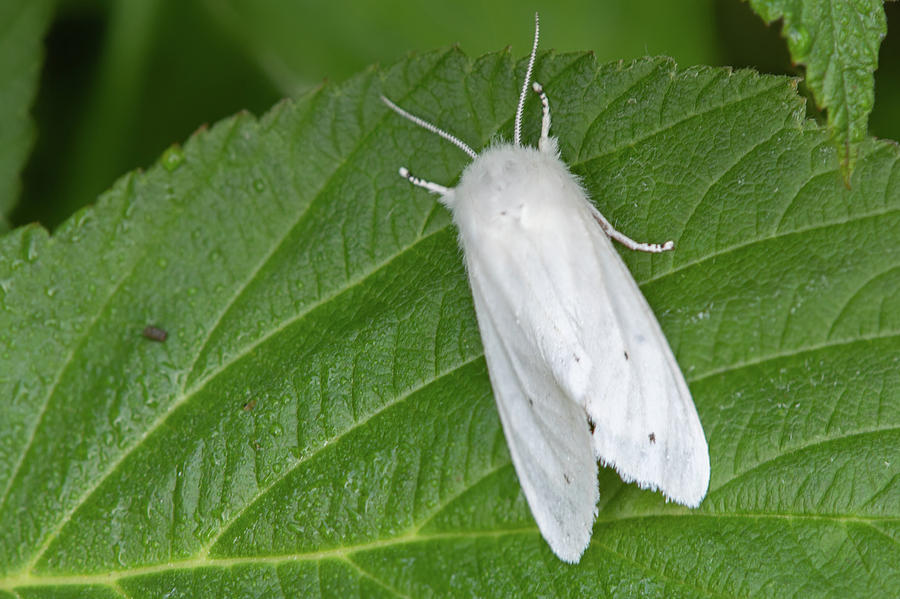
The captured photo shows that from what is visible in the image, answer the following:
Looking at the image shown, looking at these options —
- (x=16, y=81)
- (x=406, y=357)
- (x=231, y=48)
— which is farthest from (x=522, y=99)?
(x=16, y=81)

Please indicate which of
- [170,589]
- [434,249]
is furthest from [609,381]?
[170,589]

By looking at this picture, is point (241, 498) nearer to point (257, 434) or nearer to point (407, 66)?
point (257, 434)

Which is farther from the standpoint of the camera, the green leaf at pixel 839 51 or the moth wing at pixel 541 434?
the moth wing at pixel 541 434

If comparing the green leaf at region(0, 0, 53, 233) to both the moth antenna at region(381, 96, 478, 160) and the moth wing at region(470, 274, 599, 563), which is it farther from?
the moth wing at region(470, 274, 599, 563)

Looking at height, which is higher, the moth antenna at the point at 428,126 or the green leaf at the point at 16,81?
the green leaf at the point at 16,81

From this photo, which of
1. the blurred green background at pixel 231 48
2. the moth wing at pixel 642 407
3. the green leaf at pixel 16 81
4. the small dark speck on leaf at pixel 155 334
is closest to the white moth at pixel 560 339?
the moth wing at pixel 642 407

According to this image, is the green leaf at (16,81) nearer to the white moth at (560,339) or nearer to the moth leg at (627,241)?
the white moth at (560,339)

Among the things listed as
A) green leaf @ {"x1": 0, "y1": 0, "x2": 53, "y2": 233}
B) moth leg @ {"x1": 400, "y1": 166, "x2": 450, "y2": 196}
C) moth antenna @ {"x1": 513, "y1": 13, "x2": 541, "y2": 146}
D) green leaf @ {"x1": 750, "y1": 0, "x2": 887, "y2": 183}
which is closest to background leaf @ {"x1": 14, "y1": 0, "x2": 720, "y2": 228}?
green leaf @ {"x1": 0, "y1": 0, "x2": 53, "y2": 233}
